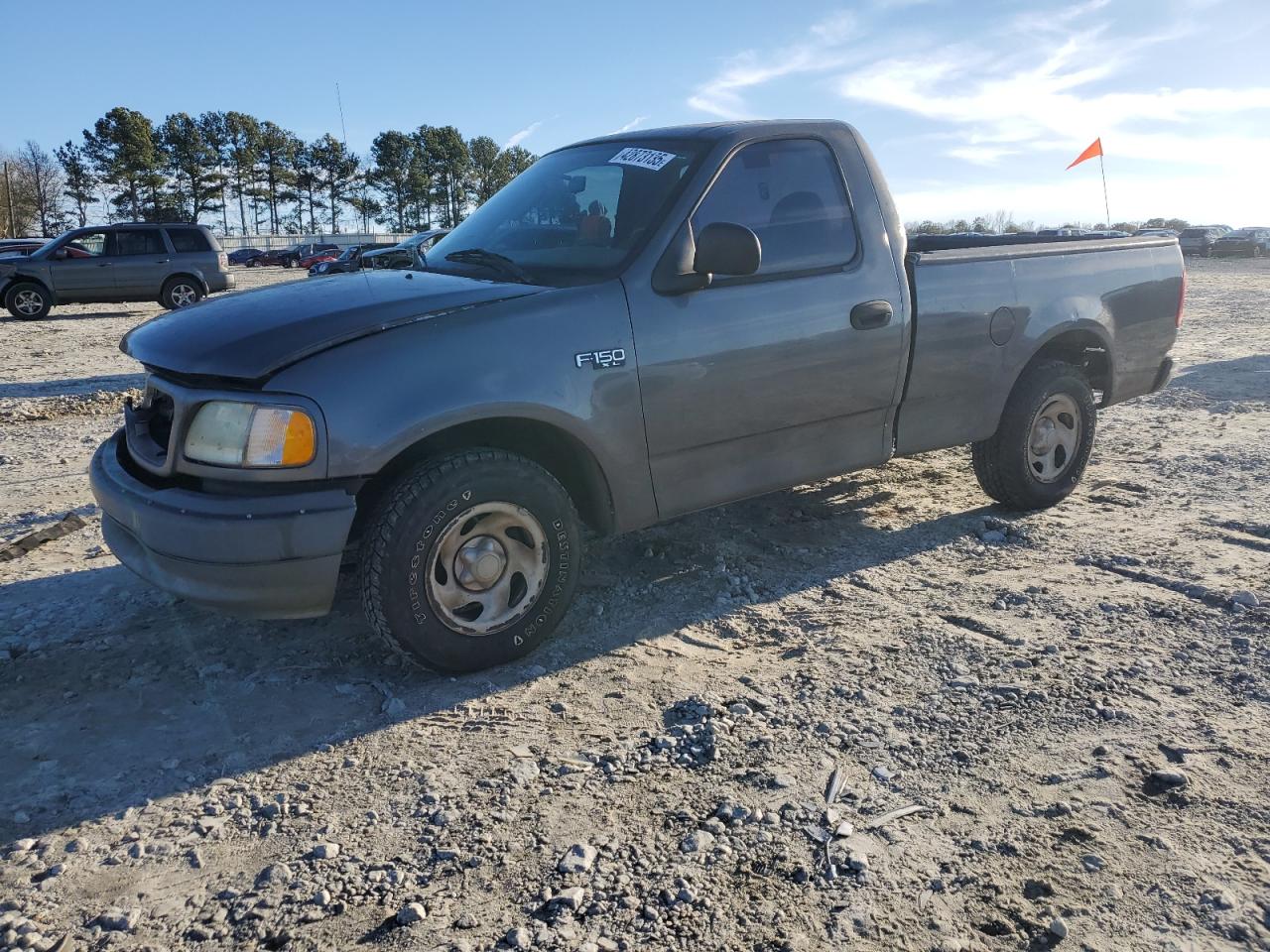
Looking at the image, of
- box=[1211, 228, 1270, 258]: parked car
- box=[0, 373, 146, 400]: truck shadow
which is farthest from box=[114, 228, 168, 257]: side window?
box=[1211, 228, 1270, 258]: parked car

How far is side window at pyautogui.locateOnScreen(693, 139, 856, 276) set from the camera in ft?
12.8

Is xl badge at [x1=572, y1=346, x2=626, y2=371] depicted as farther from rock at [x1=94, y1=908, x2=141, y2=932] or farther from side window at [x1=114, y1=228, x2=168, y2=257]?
side window at [x1=114, y1=228, x2=168, y2=257]

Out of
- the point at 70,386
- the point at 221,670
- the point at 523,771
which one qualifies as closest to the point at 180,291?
the point at 70,386

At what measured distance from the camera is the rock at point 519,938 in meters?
2.12

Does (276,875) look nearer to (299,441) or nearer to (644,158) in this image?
(299,441)

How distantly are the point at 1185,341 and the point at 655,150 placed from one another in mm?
11045

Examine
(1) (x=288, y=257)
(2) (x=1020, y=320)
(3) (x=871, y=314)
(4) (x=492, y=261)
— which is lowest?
(2) (x=1020, y=320)

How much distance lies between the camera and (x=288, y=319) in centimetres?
324

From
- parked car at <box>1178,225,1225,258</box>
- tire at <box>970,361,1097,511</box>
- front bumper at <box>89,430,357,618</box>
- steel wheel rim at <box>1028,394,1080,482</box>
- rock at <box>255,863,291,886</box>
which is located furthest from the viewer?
parked car at <box>1178,225,1225,258</box>

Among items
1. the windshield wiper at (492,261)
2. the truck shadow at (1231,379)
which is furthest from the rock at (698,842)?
the truck shadow at (1231,379)

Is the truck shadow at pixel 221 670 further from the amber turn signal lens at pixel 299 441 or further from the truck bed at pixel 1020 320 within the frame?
the amber turn signal lens at pixel 299 441

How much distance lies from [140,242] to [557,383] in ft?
63.8

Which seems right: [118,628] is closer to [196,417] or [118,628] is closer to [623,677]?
[196,417]

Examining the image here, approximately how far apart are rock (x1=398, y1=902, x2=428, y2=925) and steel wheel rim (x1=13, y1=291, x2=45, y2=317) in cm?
2056
